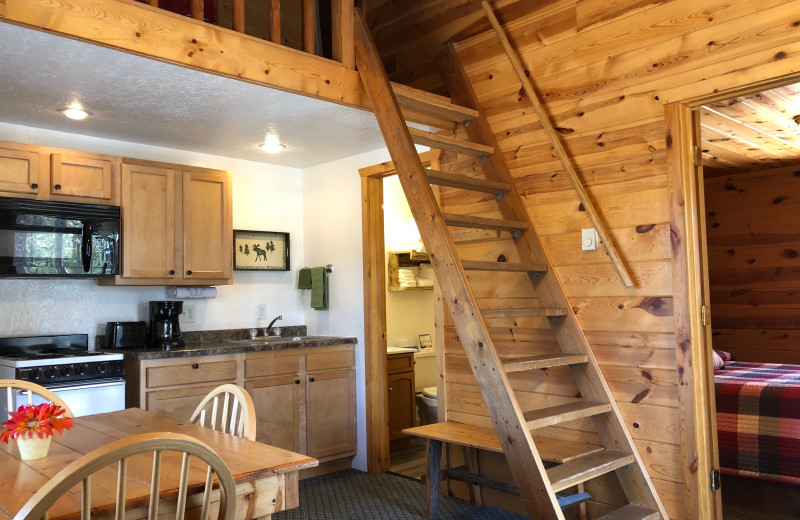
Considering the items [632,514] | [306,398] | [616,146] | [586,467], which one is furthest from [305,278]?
[632,514]

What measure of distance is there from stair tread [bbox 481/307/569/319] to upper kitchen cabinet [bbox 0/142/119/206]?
93.6 inches

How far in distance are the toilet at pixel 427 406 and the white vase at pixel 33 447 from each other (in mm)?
3344

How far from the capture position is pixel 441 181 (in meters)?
3.35

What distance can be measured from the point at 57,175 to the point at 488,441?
9.15 feet

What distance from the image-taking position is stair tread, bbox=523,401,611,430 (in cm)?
277

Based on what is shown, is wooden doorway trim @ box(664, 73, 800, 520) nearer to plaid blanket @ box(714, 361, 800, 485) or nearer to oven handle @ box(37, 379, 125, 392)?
plaid blanket @ box(714, 361, 800, 485)

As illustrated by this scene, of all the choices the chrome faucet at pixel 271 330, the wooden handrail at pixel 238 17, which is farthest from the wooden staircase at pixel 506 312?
the chrome faucet at pixel 271 330

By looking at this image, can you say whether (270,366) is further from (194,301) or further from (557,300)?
(557,300)

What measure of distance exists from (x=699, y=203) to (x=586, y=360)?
2.94 ft

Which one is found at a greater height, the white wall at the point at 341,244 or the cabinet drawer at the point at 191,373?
the white wall at the point at 341,244

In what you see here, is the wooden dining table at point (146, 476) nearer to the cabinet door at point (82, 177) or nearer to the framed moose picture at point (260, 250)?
the cabinet door at point (82, 177)

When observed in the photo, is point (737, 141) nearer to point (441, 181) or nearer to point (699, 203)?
point (699, 203)

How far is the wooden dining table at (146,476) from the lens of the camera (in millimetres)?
1524

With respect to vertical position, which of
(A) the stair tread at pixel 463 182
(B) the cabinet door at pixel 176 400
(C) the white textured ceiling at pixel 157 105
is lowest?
(B) the cabinet door at pixel 176 400
